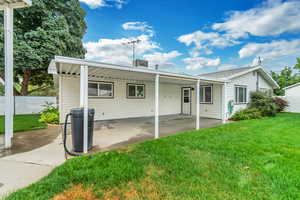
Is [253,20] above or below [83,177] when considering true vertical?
above

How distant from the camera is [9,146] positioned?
4.18 m

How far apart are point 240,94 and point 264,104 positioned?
1.71 meters

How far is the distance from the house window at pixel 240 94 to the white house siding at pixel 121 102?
4.11 m

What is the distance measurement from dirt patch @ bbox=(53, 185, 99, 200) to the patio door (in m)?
10.3

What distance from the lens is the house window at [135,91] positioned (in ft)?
32.1

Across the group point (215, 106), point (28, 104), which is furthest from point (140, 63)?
point (28, 104)

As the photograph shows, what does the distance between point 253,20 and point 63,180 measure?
12.5 meters

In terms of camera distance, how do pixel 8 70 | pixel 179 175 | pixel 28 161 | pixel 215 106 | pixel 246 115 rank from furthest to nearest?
pixel 215 106, pixel 246 115, pixel 8 70, pixel 28 161, pixel 179 175

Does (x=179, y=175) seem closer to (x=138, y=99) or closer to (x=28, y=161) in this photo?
(x=28, y=161)

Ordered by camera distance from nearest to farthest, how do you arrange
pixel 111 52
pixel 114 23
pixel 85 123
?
pixel 85 123, pixel 114 23, pixel 111 52

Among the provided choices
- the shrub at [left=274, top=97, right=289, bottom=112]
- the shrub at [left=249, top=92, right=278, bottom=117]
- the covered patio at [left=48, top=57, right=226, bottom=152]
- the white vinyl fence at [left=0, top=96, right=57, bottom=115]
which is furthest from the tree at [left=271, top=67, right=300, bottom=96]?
the white vinyl fence at [left=0, top=96, right=57, bottom=115]

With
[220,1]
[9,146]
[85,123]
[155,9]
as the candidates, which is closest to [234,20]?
[220,1]

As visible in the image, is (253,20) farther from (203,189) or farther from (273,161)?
(203,189)

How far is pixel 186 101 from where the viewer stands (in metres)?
11.9
